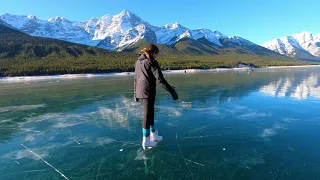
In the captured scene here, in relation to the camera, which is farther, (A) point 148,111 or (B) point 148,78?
(A) point 148,111

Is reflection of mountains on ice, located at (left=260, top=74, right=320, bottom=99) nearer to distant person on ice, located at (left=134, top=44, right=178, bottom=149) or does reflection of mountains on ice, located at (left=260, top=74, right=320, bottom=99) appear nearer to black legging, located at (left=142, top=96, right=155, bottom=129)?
black legging, located at (left=142, top=96, right=155, bottom=129)

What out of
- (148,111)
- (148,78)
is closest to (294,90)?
(148,111)

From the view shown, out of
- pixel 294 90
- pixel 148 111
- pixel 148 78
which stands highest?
pixel 148 78

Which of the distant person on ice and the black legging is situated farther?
the black legging

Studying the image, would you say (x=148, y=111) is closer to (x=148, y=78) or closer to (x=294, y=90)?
(x=148, y=78)

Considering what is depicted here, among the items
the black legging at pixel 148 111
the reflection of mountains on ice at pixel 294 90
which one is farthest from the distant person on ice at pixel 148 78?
the reflection of mountains on ice at pixel 294 90

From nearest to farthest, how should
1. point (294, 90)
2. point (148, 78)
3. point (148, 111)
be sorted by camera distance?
1. point (148, 78)
2. point (148, 111)
3. point (294, 90)

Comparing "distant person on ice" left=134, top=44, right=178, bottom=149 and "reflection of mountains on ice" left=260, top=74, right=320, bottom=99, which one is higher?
"distant person on ice" left=134, top=44, right=178, bottom=149

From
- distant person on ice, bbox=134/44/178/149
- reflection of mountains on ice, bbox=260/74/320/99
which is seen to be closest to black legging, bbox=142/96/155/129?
distant person on ice, bbox=134/44/178/149

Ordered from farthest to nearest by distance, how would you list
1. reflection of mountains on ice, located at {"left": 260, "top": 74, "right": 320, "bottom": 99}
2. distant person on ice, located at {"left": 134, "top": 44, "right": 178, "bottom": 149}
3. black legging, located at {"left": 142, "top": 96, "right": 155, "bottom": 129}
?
reflection of mountains on ice, located at {"left": 260, "top": 74, "right": 320, "bottom": 99} → black legging, located at {"left": 142, "top": 96, "right": 155, "bottom": 129} → distant person on ice, located at {"left": 134, "top": 44, "right": 178, "bottom": 149}

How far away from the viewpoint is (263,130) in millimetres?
8414

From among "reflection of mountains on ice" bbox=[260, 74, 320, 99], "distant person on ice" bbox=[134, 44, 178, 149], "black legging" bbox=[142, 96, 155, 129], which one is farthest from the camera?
"reflection of mountains on ice" bbox=[260, 74, 320, 99]

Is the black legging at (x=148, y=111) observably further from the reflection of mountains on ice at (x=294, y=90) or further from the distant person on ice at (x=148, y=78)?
the reflection of mountains on ice at (x=294, y=90)

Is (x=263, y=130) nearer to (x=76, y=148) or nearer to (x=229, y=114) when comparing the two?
(x=229, y=114)
